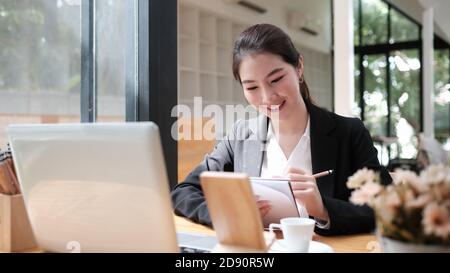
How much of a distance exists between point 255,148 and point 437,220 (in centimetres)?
98

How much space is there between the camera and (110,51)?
78.7 inches

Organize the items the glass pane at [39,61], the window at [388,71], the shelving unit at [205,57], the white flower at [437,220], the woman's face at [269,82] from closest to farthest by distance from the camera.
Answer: the white flower at [437,220] < the woman's face at [269,82] < the glass pane at [39,61] < the shelving unit at [205,57] < the window at [388,71]

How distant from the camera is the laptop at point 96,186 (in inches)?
28.4

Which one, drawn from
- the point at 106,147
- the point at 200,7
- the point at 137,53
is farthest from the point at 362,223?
the point at 200,7

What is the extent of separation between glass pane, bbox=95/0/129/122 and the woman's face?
2.48 feet

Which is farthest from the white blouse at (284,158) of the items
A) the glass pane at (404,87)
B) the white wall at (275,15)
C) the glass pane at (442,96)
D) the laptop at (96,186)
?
the glass pane at (442,96)

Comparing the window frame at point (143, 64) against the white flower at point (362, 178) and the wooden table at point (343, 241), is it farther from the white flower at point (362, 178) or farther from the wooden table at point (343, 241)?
the white flower at point (362, 178)

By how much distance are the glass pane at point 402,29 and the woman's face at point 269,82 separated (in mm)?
8374

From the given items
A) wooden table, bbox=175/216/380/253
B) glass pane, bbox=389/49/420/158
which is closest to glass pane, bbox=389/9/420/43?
glass pane, bbox=389/49/420/158

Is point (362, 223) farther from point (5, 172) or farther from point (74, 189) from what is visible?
point (5, 172)

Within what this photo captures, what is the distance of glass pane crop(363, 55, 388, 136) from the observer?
8969 mm

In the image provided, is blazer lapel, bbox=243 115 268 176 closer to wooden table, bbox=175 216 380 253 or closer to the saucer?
wooden table, bbox=175 216 380 253
